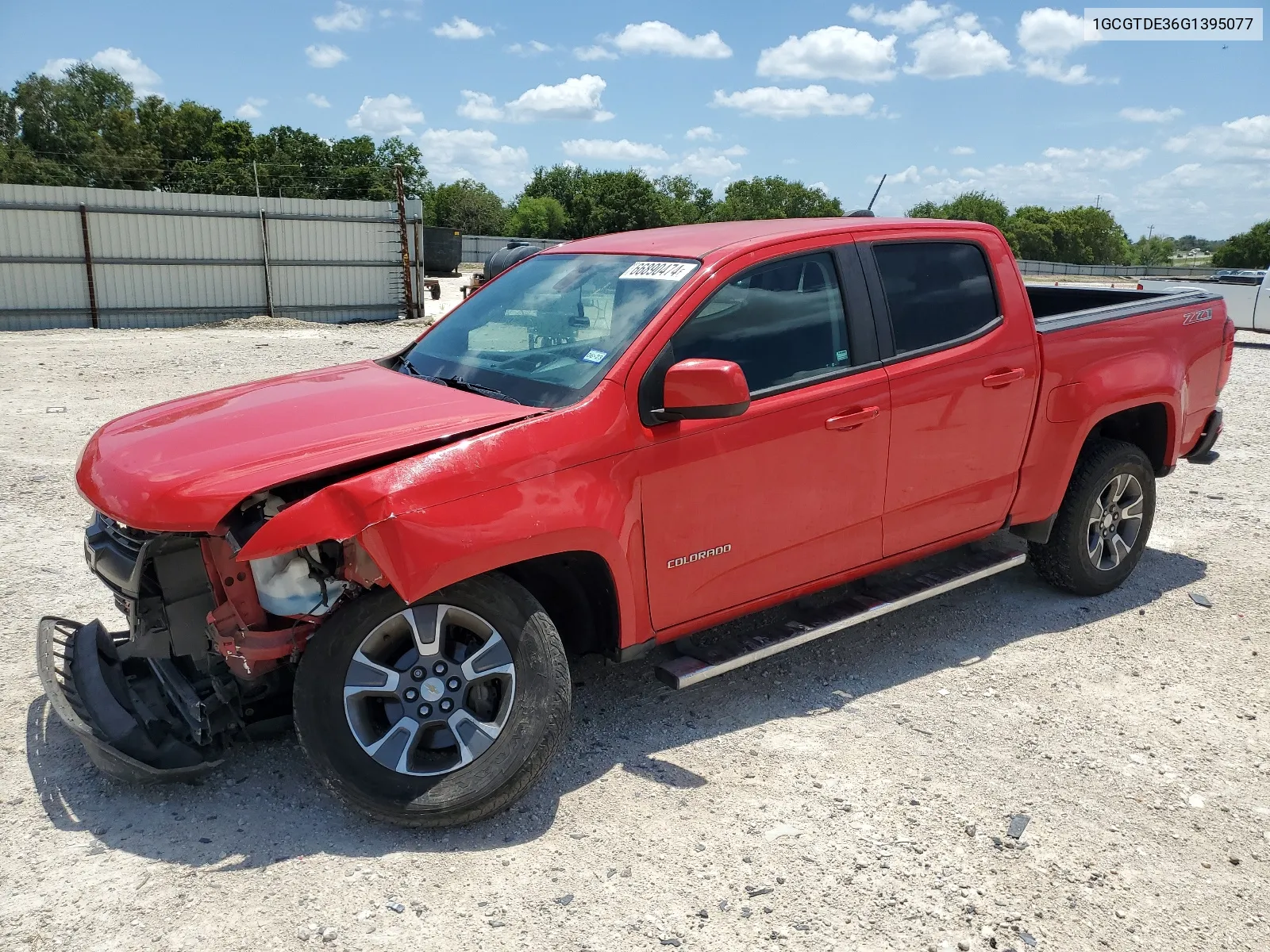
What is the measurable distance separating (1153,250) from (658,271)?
162 metres

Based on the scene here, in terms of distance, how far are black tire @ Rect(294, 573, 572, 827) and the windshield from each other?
0.77 m

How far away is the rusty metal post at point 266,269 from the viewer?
851 inches

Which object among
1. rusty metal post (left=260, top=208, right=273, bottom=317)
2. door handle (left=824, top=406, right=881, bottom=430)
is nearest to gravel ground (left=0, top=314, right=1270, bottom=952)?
door handle (left=824, top=406, right=881, bottom=430)

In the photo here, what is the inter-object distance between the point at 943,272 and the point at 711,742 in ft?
7.73

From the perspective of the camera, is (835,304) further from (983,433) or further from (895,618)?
(895,618)

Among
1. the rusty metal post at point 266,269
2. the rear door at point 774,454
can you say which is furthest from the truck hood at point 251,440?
the rusty metal post at point 266,269

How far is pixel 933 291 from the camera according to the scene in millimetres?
4277

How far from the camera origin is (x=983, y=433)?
14.2 ft

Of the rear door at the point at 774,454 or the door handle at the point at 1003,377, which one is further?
the door handle at the point at 1003,377

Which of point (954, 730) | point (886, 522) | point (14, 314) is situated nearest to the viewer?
point (954, 730)

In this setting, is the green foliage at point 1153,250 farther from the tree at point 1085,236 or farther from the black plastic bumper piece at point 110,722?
the black plastic bumper piece at point 110,722

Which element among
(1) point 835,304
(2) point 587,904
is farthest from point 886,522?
(2) point 587,904

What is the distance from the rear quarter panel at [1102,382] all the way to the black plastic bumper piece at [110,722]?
3.79 metres

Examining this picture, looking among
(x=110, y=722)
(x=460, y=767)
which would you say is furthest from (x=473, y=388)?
(x=110, y=722)
